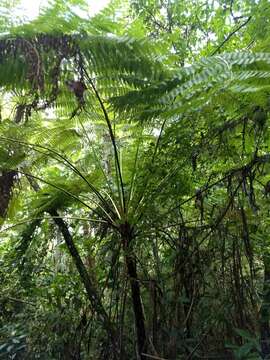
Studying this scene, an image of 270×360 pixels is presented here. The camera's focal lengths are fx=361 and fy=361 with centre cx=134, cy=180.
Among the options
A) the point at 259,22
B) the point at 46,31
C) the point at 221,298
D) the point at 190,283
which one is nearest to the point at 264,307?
the point at 221,298

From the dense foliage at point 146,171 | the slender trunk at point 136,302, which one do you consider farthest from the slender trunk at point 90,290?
the slender trunk at point 136,302

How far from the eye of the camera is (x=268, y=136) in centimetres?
179

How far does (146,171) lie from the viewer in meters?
2.05

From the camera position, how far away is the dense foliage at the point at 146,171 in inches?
60.5

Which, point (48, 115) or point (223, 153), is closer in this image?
point (223, 153)

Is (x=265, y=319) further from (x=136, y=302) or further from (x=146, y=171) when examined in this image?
(x=146, y=171)

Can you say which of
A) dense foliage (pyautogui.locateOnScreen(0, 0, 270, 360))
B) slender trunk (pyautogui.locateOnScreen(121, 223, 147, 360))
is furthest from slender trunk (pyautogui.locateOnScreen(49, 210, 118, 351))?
slender trunk (pyautogui.locateOnScreen(121, 223, 147, 360))

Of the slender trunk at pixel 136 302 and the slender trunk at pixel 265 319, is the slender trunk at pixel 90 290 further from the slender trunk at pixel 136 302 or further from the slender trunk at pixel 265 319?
the slender trunk at pixel 265 319

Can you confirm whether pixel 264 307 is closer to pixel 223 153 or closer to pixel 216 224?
pixel 216 224

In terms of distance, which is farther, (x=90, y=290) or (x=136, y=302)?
(x=90, y=290)

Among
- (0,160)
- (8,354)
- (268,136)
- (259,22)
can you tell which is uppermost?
(259,22)

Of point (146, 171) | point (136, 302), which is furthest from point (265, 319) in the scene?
point (146, 171)

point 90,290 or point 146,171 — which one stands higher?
point 146,171

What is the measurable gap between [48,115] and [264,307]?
1836mm
